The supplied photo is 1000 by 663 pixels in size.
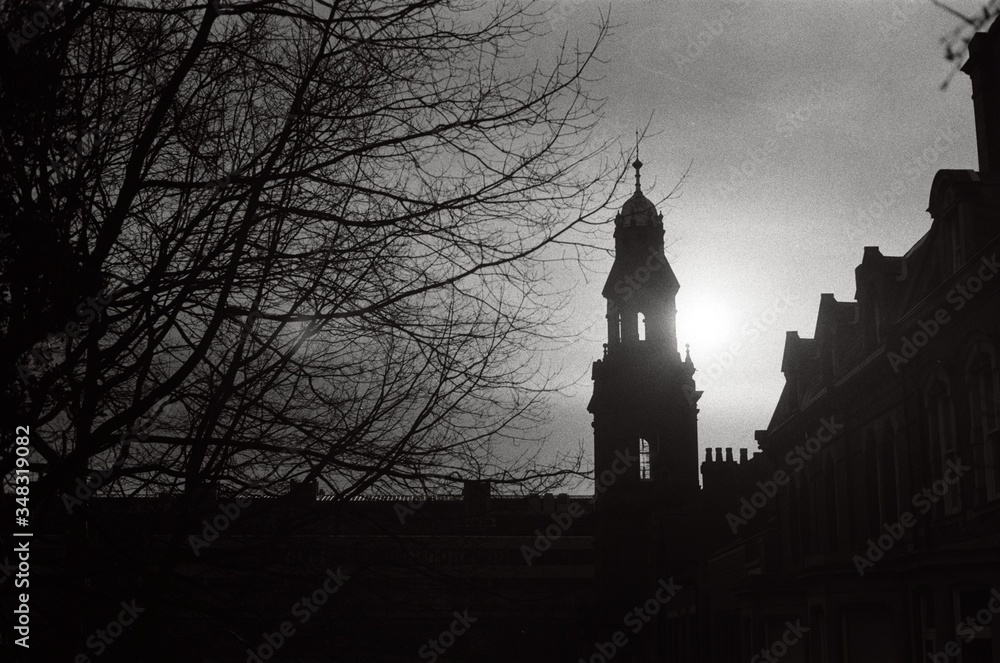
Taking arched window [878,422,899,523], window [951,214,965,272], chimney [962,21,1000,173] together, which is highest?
chimney [962,21,1000,173]

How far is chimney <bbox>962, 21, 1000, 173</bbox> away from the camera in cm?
1855

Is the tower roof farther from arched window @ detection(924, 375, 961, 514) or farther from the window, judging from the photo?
arched window @ detection(924, 375, 961, 514)

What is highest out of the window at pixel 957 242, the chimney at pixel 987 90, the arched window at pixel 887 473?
the chimney at pixel 987 90

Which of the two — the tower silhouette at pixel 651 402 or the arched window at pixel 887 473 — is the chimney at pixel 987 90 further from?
the tower silhouette at pixel 651 402

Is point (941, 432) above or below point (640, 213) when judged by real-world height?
below

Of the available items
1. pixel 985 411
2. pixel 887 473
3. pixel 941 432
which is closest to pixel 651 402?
pixel 887 473

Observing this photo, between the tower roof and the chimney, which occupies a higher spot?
the chimney

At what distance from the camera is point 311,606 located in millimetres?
7004

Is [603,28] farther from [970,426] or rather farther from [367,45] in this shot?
[970,426]

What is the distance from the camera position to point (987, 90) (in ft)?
61.1

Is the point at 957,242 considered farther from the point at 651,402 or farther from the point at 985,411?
the point at 651,402

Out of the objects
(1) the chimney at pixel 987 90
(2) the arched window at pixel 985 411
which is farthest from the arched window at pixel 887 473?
(1) the chimney at pixel 987 90

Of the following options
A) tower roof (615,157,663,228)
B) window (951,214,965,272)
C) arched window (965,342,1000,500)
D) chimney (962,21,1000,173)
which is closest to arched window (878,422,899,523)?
arched window (965,342,1000,500)

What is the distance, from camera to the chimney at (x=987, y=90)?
1855 cm
